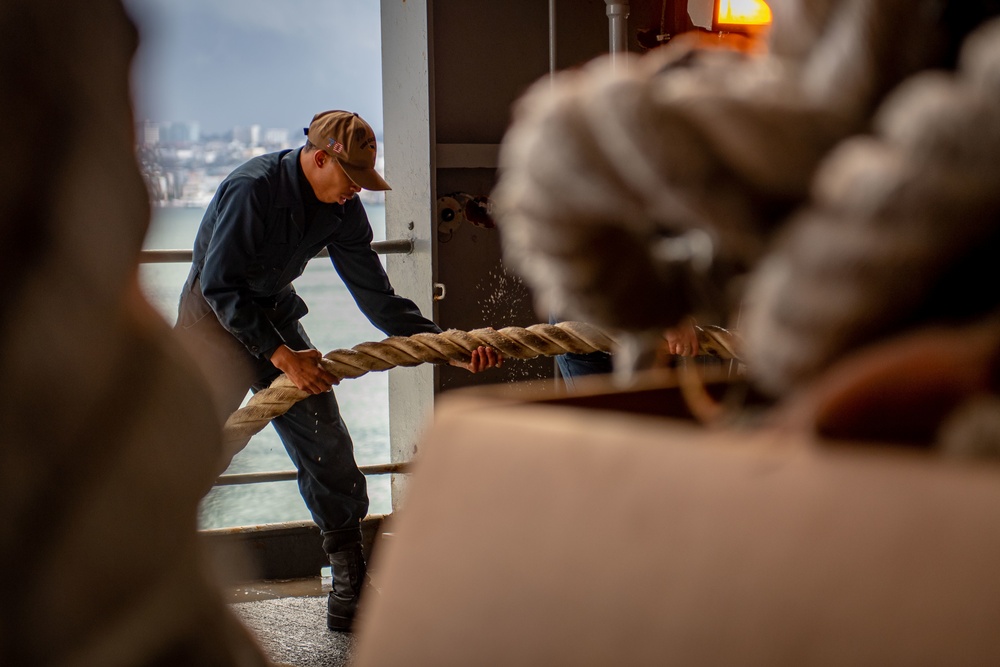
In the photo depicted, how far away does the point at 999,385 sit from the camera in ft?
0.94

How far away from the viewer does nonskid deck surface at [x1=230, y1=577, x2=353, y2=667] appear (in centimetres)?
219

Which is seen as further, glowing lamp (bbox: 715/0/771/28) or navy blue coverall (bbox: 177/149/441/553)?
glowing lamp (bbox: 715/0/771/28)

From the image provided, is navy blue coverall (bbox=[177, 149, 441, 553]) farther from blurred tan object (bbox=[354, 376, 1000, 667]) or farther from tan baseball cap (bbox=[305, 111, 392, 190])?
Result: blurred tan object (bbox=[354, 376, 1000, 667])

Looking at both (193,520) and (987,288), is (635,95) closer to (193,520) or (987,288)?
(987,288)

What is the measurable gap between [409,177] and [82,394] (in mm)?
2621

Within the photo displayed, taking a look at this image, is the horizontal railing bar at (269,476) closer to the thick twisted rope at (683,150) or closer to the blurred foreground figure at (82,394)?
the blurred foreground figure at (82,394)

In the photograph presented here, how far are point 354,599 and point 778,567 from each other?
7.42 feet

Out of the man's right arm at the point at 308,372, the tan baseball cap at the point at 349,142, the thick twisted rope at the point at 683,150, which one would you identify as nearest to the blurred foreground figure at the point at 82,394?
the thick twisted rope at the point at 683,150

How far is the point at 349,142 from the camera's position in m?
2.28

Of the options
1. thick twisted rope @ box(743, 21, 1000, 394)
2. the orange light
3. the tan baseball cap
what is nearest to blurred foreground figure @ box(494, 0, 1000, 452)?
thick twisted rope @ box(743, 21, 1000, 394)

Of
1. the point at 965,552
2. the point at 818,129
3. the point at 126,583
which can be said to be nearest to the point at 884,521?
the point at 965,552

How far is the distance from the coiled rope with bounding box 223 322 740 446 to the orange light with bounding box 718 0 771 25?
1.06m

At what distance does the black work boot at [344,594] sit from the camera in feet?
7.86

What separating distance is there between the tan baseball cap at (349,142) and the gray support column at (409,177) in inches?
21.3
